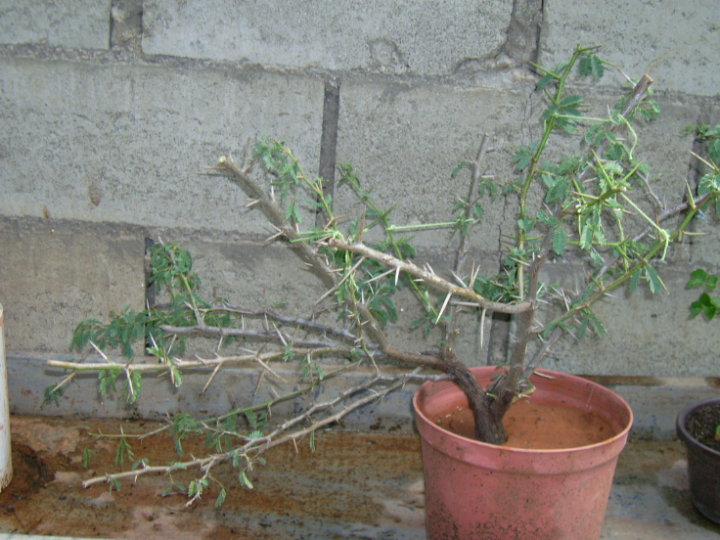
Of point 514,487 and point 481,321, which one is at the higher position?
point 481,321

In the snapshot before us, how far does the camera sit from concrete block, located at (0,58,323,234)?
2104 millimetres

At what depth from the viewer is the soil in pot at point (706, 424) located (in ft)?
6.63

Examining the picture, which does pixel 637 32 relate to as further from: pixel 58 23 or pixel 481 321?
pixel 58 23

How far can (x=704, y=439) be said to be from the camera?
80.0 inches

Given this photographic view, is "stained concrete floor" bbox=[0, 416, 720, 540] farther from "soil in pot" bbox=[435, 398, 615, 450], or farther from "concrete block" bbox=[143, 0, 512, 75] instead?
"concrete block" bbox=[143, 0, 512, 75]

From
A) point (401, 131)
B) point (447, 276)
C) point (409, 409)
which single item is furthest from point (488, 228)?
point (409, 409)

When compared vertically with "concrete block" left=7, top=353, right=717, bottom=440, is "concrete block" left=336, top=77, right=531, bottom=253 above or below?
above

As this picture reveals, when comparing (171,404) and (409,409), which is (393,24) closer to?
(409,409)

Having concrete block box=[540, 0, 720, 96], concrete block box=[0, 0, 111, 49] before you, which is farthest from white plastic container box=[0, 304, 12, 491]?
concrete block box=[540, 0, 720, 96]

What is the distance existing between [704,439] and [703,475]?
124 mm

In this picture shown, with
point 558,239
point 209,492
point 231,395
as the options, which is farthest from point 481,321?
point 231,395

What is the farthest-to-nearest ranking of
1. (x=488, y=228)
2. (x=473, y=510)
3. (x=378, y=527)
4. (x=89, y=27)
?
(x=488, y=228)
(x=89, y=27)
(x=378, y=527)
(x=473, y=510)

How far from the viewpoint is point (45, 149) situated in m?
2.15

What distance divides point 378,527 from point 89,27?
5.08 ft
